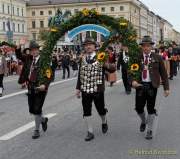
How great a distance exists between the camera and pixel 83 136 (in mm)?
8859

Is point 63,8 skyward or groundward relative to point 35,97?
skyward

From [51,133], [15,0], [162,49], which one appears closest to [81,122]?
[51,133]

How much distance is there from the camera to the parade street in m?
7.45

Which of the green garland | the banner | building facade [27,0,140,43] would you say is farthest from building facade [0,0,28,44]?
the green garland

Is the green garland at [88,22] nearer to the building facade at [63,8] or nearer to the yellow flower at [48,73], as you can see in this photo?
the yellow flower at [48,73]

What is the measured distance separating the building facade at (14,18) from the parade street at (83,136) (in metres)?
94.0

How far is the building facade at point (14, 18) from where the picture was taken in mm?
109625

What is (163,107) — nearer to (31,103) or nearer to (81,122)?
(81,122)

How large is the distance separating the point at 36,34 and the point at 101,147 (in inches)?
5225

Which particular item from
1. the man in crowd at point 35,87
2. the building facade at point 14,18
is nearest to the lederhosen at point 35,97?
the man in crowd at point 35,87

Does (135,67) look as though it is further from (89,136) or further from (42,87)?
(42,87)

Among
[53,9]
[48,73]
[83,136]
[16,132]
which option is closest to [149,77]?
[83,136]

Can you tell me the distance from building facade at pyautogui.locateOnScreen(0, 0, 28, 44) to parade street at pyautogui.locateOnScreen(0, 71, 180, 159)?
309 feet

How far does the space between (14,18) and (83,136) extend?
4452 inches
